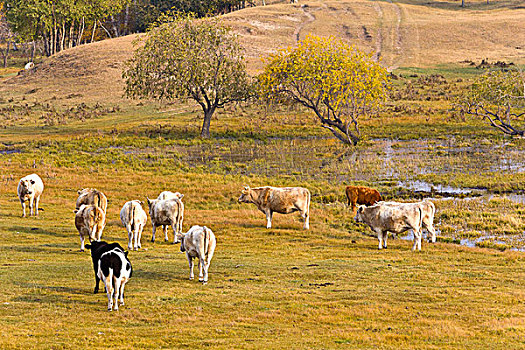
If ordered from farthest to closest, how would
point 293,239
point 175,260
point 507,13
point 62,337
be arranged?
point 507,13, point 293,239, point 175,260, point 62,337

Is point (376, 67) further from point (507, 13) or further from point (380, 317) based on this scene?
point (507, 13)

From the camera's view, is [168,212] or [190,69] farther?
[190,69]

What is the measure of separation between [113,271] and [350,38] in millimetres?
114383

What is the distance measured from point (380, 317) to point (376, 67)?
4839 centimetres

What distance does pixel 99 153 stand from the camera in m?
53.6

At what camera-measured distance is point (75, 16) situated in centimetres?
12094

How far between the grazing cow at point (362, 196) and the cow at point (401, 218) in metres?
6.78

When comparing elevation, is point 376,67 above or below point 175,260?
above

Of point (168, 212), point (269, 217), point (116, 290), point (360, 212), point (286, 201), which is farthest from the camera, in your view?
point (269, 217)

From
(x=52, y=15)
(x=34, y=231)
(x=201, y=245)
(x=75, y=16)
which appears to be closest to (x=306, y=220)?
(x=201, y=245)

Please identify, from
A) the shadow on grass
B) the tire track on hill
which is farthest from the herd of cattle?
the tire track on hill

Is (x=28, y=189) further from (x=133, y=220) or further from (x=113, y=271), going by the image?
(x=113, y=271)

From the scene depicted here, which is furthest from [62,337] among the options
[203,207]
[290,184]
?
[290,184]

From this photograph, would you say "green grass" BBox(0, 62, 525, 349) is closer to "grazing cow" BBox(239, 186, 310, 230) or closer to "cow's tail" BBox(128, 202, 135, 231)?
"grazing cow" BBox(239, 186, 310, 230)
